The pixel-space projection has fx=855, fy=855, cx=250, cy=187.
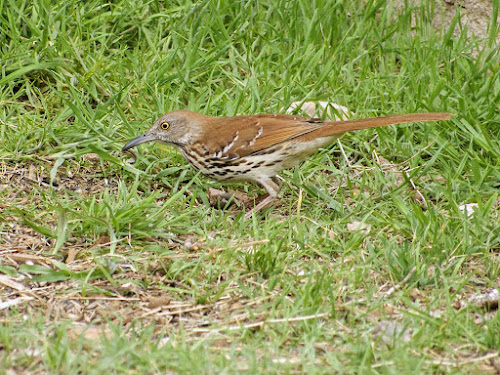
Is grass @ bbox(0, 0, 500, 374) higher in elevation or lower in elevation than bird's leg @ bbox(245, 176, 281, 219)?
higher

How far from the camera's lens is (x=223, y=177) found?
553 cm

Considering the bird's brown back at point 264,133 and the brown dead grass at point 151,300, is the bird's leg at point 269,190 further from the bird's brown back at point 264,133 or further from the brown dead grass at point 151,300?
the brown dead grass at point 151,300

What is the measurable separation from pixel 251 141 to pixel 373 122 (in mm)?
784

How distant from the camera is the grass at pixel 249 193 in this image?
3.96 meters

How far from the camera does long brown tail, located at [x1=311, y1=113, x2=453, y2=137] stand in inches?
210

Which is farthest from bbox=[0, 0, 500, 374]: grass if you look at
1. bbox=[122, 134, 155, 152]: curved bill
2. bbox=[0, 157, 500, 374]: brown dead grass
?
bbox=[122, 134, 155, 152]: curved bill

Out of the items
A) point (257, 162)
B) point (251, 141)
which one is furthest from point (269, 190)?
point (251, 141)

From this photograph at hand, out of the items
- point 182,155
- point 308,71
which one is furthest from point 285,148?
point 308,71

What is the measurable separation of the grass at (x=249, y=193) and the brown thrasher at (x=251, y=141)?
0.21 metres

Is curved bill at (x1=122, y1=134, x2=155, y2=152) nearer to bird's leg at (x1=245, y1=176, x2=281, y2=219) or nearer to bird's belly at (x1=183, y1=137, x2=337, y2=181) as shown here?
bird's belly at (x1=183, y1=137, x2=337, y2=181)

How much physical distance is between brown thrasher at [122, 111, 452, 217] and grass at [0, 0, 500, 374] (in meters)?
0.21

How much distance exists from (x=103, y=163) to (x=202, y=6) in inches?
66.3

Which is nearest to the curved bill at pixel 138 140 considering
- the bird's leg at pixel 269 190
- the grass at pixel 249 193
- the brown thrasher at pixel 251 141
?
the brown thrasher at pixel 251 141

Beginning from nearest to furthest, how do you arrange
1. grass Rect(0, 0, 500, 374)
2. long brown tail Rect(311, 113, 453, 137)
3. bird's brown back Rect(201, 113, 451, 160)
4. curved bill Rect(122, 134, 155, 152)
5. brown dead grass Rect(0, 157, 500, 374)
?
grass Rect(0, 0, 500, 374)
brown dead grass Rect(0, 157, 500, 374)
long brown tail Rect(311, 113, 453, 137)
bird's brown back Rect(201, 113, 451, 160)
curved bill Rect(122, 134, 155, 152)
